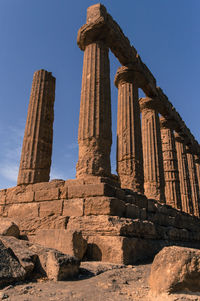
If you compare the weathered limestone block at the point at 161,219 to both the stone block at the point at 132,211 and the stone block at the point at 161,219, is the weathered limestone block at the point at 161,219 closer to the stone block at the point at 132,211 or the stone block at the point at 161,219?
the stone block at the point at 161,219

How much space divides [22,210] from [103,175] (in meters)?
3.24

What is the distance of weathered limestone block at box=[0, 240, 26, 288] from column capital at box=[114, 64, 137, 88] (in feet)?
39.1

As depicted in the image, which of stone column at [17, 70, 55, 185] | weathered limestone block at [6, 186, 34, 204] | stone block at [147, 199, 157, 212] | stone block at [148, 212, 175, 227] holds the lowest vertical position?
stone block at [148, 212, 175, 227]

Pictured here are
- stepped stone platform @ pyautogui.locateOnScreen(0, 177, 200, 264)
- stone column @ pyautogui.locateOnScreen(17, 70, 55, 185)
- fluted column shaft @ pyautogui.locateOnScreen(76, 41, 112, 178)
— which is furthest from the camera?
stone column @ pyautogui.locateOnScreen(17, 70, 55, 185)

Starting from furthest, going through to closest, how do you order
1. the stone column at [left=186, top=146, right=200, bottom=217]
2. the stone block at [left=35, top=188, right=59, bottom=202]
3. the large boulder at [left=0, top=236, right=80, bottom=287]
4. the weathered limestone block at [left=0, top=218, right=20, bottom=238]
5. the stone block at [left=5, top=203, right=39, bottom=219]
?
the stone column at [left=186, top=146, right=200, bottom=217] → the stone block at [left=5, top=203, right=39, bottom=219] → the stone block at [left=35, top=188, right=59, bottom=202] → the weathered limestone block at [left=0, top=218, right=20, bottom=238] → the large boulder at [left=0, top=236, right=80, bottom=287]

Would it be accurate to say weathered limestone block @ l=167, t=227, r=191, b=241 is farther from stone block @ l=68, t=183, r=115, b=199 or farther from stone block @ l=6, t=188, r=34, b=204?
stone block @ l=6, t=188, r=34, b=204

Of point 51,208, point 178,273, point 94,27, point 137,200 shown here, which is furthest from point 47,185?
point 94,27

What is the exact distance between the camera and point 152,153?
1623cm

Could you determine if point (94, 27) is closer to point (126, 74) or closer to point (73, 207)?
point (126, 74)

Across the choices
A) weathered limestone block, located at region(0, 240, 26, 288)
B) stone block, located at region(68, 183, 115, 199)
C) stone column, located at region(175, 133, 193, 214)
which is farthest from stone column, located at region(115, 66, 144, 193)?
stone column, located at region(175, 133, 193, 214)

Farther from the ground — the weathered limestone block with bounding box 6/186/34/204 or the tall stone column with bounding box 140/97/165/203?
the tall stone column with bounding box 140/97/165/203

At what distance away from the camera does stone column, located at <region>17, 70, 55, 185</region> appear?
1073 centimetres

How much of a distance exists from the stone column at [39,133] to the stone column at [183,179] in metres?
13.8

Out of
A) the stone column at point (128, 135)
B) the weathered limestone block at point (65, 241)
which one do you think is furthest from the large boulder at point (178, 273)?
the stone column at point (128, 135)
